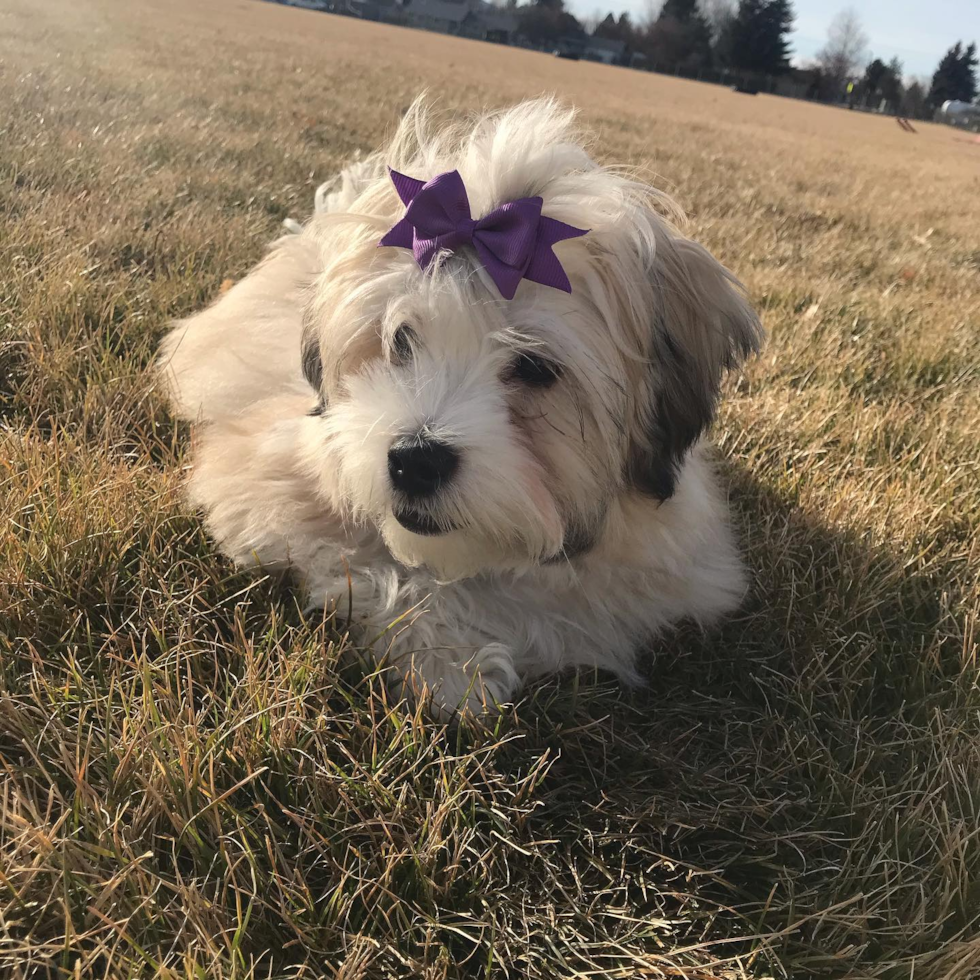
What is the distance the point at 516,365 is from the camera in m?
1.47

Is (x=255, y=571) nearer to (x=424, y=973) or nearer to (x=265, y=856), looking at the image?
(x=265, y=856)

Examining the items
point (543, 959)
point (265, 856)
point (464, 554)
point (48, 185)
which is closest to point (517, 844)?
point (543, 959)

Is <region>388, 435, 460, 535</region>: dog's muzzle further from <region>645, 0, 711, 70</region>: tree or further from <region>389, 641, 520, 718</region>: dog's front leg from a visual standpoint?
<region>645, 0, 711, 70</region>: tree

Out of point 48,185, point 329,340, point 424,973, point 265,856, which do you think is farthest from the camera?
point 48,185

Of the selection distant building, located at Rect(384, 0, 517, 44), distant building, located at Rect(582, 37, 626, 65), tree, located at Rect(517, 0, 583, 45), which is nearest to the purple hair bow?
distant building, located at Rect(384, 0, 517, 44)

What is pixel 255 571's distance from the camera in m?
1.73

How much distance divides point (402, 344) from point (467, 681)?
2.18ft

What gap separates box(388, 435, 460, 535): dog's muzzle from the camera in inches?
52.6

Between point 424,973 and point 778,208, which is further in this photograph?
point 778,208

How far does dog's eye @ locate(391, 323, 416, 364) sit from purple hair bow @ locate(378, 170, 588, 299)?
0.41 ft

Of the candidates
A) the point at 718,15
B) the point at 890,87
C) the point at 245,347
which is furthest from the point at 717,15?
the point at 245,347

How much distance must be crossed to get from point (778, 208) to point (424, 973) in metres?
6.57

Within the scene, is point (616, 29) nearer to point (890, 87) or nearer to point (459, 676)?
point (890, 87)

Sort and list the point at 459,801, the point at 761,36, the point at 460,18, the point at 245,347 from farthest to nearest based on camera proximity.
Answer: the point at 460,18, the point at 761,36, the point at 245,347, the point at 459,801
